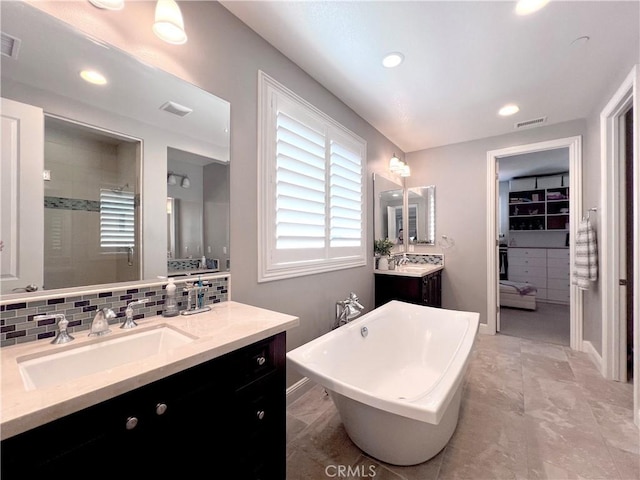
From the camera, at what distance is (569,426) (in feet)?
5.83

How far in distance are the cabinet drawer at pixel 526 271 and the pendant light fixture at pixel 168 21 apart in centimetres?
658

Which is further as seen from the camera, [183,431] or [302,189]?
[302,189]

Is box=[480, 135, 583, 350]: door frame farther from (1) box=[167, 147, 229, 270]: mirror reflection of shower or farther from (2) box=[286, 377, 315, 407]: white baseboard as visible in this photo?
(1) box=[167, 147, 229, 270]: mirror reflection of shower

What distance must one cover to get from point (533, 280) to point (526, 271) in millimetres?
205

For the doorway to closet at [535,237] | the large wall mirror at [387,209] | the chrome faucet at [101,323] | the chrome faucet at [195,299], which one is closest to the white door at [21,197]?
the chrome faucet at [101,323]

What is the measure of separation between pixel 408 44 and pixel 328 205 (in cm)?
129

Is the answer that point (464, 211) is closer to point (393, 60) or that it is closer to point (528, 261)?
point (393, 60)

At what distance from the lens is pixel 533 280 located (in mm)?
5340

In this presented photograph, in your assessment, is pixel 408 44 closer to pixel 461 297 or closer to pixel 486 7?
pixel 486 7

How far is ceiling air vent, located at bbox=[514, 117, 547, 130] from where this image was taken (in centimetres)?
300

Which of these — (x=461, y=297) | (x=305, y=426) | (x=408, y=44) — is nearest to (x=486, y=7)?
(x=408, y=44)

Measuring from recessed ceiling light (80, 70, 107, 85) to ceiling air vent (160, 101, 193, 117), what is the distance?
246 mm

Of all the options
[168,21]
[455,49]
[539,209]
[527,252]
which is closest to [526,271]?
[527,252]

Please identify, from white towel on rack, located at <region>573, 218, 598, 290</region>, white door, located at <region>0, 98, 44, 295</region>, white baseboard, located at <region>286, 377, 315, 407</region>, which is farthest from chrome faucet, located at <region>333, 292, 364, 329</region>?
white towel on rack, located at <region>573, 218, 598, 290</region>
